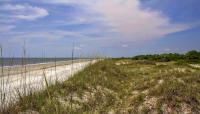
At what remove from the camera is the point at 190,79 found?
1700cm

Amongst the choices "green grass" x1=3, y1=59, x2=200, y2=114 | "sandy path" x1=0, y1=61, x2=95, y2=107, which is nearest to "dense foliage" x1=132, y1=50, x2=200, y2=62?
"sandy path" x1=0, y1=61, x2=95, y2=107

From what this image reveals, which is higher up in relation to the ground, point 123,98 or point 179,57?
point 179,57

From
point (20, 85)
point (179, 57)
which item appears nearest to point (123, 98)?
point (20, 85)

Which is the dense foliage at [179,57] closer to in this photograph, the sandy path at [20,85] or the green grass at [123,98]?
the sandy path at [20,85]

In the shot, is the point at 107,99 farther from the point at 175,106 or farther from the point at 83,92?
the point at 175,106

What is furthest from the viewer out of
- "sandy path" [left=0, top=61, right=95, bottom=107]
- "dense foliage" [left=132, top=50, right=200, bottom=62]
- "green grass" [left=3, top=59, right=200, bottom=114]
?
"dense foliage" [left=132, top=50, right=200, bottom=62]

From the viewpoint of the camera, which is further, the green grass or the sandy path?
the green grass

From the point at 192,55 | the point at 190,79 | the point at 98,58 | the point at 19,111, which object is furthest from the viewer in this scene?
the point at 192,55

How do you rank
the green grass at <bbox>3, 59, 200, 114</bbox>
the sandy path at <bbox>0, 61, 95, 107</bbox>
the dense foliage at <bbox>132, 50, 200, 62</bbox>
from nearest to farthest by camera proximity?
the sandy path at <bbox>0, 61, 95, 107</bbox>
the green grass at <bbox>3, 59, 200, 114</bbox>
the dense foliage at <bbox>132, 50, 200, 62</bbox>

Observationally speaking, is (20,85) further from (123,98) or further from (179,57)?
(179,57)

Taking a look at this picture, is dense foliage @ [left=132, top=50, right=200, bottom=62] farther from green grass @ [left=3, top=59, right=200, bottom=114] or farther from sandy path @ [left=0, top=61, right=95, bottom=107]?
green grass @ [left=3, top=59, right=200, bottom=114]

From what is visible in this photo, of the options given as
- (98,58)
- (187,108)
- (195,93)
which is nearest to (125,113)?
(187,108)

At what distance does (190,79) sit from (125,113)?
5292 millimetres

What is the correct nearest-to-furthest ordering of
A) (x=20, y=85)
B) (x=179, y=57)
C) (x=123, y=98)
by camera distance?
(x=20, y=85), (x=123, y=98), (x=179, y=57)
